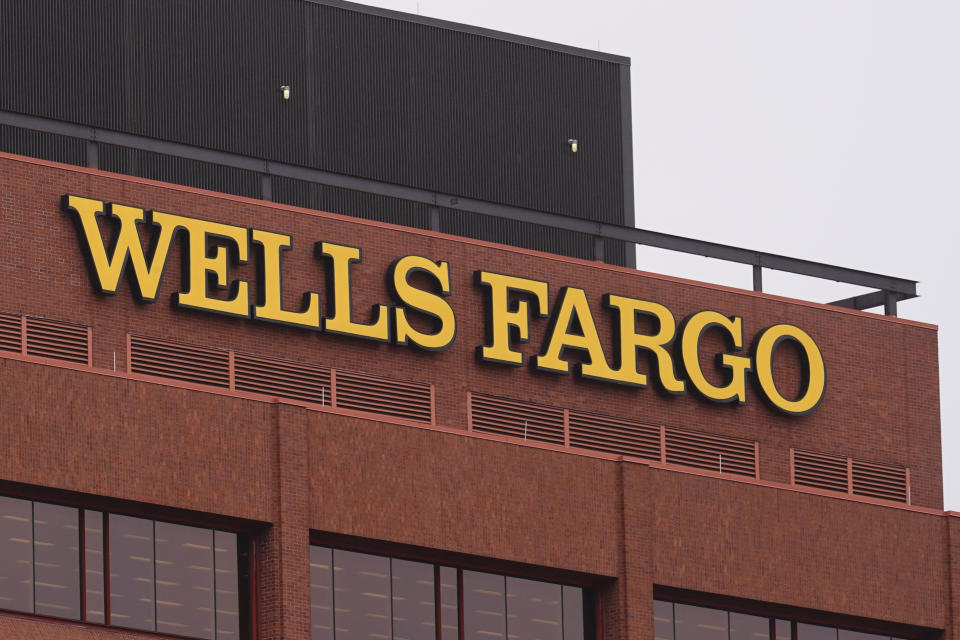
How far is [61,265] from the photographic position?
56281mm

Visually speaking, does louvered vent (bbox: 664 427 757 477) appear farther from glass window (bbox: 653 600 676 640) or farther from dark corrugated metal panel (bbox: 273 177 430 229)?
dark corrugated metal panel (bbox: 273 177 430 229)

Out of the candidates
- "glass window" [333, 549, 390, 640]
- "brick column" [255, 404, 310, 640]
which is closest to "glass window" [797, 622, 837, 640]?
"glass window" [333, 549, 390, 640]

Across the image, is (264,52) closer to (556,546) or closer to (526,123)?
(526,123)

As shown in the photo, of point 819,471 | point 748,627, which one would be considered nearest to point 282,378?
point 748,627

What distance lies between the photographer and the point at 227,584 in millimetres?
53094

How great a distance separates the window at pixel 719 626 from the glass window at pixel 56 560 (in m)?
12.6

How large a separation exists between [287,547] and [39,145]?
13483 mm

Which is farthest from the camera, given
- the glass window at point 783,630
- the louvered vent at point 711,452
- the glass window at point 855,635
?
the louvered vent at point 711,452

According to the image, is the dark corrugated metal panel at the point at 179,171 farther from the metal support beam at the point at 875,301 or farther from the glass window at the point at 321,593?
the metal support beam at the point at 875,301

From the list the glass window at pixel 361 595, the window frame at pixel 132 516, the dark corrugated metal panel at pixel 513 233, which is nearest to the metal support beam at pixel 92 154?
the window frame at pixel 132 516

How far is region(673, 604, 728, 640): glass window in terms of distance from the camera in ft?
191

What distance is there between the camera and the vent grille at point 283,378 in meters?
Answer: 56.8

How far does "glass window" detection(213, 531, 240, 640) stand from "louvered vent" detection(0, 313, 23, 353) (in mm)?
5692

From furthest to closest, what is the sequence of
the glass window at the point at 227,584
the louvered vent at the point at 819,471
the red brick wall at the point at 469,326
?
the louvered vent at the point at 819,471 → the red brick wall at the point at 469,326 → the glass window at the point at 227,584
